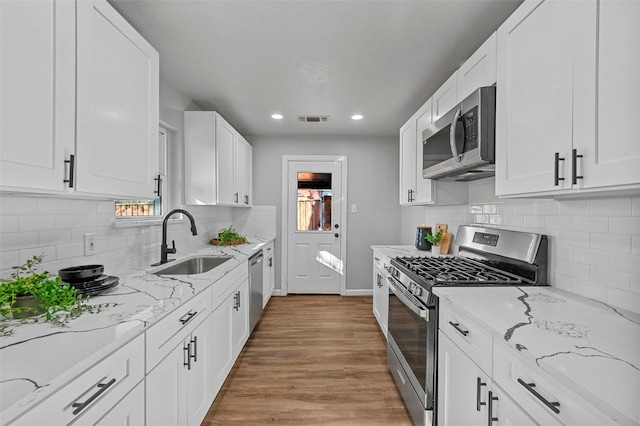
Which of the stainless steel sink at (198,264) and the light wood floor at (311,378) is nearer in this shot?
the light wood floor at (311,378)

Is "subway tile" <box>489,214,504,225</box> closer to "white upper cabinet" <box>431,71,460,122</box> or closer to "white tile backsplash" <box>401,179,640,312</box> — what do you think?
"white tile backsplash" <box>401,179,640,312</box>

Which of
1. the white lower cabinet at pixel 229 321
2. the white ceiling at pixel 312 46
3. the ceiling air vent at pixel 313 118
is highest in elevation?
the ceiling air vent at pixel 313 118

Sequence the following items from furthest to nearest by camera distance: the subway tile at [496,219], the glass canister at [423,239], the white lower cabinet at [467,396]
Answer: the glass canister at [423,239]
the subway tile at [496,219]
the white lower cabinet at [467,396]

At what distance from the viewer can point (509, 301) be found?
130 centimetres

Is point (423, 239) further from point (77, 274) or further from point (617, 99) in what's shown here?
point (77, 274)

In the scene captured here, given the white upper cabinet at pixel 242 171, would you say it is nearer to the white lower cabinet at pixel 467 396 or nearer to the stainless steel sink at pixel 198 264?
the stainless steel sink at pixel 198 264

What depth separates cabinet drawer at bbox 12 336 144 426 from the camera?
0.70 metres

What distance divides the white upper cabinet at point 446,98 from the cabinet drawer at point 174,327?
6.59 feet

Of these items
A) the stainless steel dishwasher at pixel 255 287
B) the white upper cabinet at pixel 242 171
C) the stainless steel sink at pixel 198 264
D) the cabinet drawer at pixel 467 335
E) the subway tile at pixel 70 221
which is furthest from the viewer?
the white upper cabinet at pixel 242 171

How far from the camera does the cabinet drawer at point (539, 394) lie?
72 centimetres

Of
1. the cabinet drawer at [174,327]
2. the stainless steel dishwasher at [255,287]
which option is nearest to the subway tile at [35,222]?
the cabinet drawer at [174,327]

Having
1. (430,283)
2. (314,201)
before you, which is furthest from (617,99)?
(314,201)

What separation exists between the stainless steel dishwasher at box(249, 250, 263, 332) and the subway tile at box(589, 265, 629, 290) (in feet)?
8.00

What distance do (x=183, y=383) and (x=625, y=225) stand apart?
2.05m
